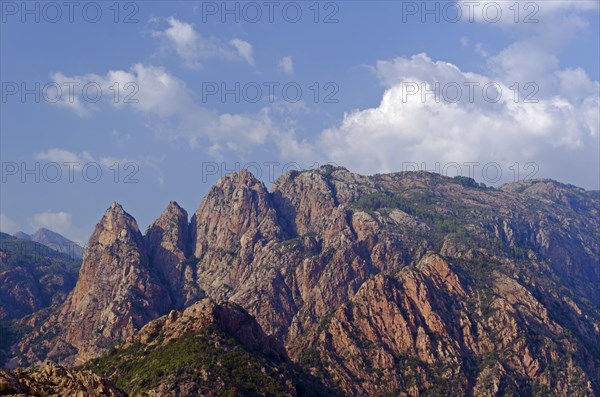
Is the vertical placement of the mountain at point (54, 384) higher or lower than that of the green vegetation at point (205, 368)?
lower

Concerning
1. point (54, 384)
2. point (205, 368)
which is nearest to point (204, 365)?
point (205, 368)

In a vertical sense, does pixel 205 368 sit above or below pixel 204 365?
below

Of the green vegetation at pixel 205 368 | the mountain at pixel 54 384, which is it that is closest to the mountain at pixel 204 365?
the green vegetation at pixel 205 368

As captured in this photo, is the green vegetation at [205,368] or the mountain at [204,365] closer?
the mountain at [204,365]

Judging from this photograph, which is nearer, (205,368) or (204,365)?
(205,368)

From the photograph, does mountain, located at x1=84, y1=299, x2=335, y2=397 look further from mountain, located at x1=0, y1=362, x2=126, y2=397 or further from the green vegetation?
mountain, located at x1=0, y1=362, x2=126, y2=397

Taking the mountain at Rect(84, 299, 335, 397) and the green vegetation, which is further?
the green vegetation

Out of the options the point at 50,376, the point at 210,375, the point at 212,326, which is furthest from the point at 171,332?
the point at 50,376

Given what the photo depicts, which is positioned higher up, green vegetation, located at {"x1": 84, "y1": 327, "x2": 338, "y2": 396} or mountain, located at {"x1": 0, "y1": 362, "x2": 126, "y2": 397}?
green vegetation, located at {"x1": 84, "y1": 327, "x2": 338, "y2": 396}

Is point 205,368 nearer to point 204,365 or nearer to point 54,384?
point 204,365

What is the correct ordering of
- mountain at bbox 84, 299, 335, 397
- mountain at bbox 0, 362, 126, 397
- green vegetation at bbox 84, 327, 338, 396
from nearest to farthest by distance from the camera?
mountain at bbox 0, 362, 126, 397 < mountain at bbox 84, 299, 335, 397 < green vegetation at bbox 84, 327, 338, 396

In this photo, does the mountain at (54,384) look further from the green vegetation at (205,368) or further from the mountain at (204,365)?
the green vegetation at (205,368)

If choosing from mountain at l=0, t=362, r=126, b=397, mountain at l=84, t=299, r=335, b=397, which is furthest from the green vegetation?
mountain at l=0, t=362, r=126, b=397

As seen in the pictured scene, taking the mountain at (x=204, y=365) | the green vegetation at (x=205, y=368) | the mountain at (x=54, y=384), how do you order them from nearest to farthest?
1. the mountain at (x=54, y=384)
2. the mountain at (x=204, y=365)
3. the green vegetation at (x=205, y=368)
